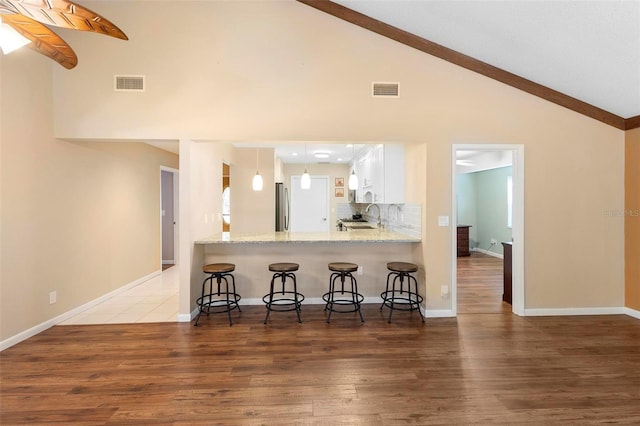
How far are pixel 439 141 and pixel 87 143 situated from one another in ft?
14.2

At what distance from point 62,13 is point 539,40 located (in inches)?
148

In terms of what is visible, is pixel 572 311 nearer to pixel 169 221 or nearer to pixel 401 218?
pixel 401 218

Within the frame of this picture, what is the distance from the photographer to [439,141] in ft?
12.6

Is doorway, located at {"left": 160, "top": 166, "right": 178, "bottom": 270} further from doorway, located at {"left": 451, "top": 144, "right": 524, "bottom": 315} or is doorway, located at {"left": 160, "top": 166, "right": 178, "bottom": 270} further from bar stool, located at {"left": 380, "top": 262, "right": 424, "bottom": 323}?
doorway, located at {"left": 451, "top": 144, "right": 524, "bottom": 315}

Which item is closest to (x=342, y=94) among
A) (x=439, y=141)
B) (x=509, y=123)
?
(x=439, y=141)

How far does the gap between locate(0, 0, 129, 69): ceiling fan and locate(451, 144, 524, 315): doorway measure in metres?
3.53

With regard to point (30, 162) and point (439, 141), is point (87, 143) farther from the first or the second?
point (439, 141)

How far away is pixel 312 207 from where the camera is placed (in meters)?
8.65

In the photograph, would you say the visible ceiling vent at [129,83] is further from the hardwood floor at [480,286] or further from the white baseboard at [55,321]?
the hardwood floor at [480,286]

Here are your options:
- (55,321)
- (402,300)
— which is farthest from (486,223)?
(55,321)

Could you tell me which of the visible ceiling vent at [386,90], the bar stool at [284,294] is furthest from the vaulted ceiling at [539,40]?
the bar stool at [284,294]

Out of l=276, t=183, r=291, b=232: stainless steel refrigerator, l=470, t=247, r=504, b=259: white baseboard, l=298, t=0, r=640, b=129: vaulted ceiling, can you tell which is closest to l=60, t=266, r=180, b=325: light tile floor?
l=276, t=183, r=291, b=232: stainless steel refrigerator

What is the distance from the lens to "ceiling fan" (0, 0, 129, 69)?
1691 millimetres

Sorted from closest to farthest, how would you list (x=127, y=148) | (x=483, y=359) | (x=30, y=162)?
1. (x=483, y=359)
2. (x=30, y=162)
3. (x=127, y=148)
